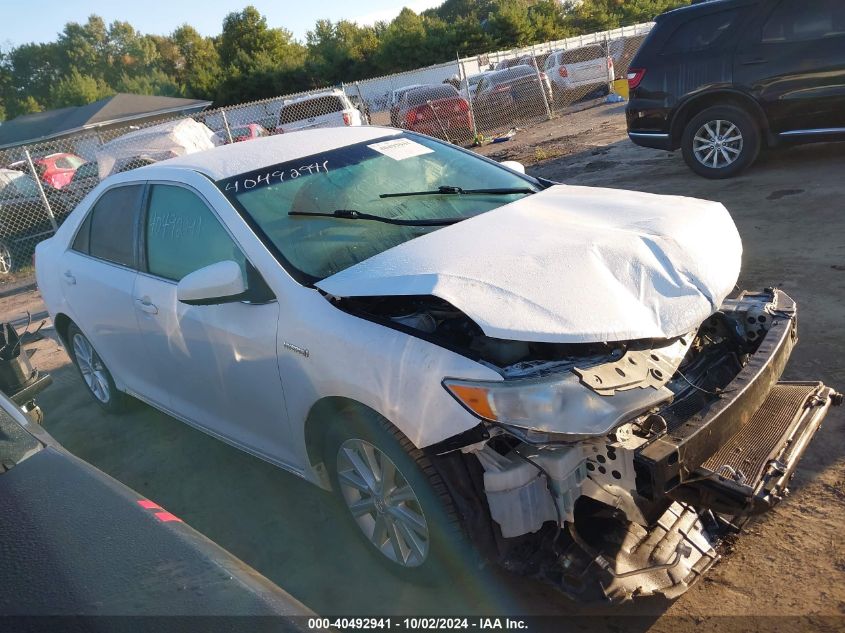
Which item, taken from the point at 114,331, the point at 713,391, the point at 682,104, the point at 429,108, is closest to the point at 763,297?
the point at 713,391

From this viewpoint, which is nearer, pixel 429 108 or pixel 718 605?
pixel 718 605

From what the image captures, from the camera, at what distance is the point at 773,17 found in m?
7.56

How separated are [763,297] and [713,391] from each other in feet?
2.87

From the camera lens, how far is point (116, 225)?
13.9 feet

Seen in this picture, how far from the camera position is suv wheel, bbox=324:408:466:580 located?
2504 mm

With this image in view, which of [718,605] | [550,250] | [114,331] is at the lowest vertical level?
[718,605]

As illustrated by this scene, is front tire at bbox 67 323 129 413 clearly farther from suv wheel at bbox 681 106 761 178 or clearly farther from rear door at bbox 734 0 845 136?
rear door at bbox 734 0 845 136

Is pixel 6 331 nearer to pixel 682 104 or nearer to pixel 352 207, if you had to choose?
pixel 352 207

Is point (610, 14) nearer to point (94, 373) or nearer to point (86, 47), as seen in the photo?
point (94, 373)

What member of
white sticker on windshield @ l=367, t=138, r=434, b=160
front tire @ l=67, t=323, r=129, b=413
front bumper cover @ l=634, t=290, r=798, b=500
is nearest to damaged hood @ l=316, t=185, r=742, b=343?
front bumper cover @ l=634, t=290, r=798, b=500

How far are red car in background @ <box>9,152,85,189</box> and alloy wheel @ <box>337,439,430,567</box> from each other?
1404cm

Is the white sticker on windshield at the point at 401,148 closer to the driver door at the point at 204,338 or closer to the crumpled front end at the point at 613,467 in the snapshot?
the driver door at the point at 204,338

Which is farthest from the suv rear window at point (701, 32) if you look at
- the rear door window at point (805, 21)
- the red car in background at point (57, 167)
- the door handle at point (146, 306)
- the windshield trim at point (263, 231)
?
the red car in background at point (57, 167)

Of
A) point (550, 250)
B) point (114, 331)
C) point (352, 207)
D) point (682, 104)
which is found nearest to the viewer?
point (550, 250)
